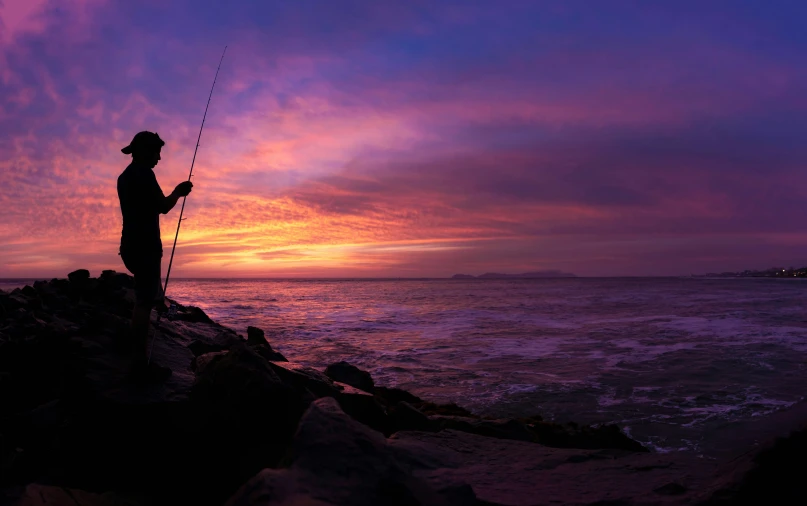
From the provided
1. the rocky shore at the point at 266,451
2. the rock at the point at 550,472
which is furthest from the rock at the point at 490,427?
the rock at the point at 550,472

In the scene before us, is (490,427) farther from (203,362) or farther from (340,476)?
(203,362)

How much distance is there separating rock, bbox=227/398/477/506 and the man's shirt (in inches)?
101

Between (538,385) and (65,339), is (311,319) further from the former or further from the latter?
(65,339)

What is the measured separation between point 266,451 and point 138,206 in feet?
8.39

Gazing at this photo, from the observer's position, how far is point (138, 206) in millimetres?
4406

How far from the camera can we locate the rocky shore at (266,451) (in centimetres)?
266

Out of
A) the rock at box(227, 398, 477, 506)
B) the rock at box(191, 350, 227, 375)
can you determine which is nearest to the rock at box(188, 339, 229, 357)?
the rock at box(191, 350, 227, 375)

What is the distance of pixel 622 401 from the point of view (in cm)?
901

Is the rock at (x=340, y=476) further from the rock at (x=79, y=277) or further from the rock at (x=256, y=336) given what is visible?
the rock at (x=79, y=277)

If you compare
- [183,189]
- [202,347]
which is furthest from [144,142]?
[202,347]

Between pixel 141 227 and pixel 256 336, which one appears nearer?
pixel 141 227

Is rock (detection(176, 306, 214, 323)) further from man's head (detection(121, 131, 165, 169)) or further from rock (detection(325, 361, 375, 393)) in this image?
man's head (detection(121, 131, 165, 169))

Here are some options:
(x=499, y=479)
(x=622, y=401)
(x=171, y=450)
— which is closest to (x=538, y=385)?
(x=622, y=401)

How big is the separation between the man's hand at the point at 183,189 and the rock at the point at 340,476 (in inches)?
108
